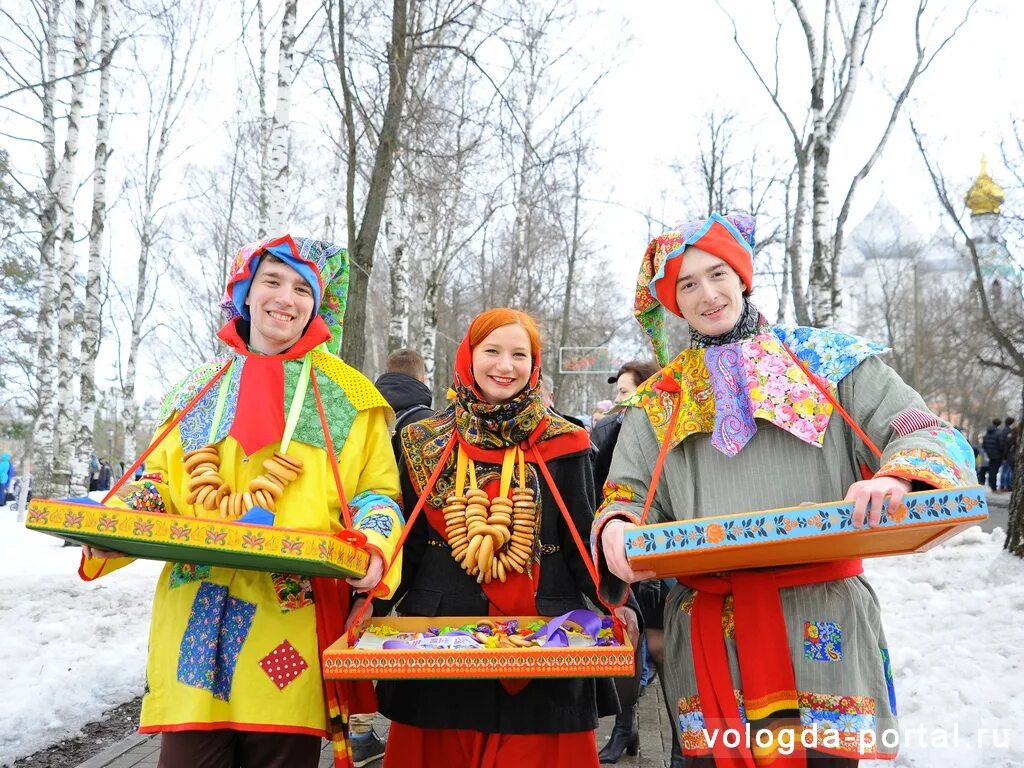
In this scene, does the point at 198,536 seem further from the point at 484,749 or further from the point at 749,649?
the point at 749,649

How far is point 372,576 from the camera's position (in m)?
2.21

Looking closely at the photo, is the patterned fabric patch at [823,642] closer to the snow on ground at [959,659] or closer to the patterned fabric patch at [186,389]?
the snow on ground at [959,659]

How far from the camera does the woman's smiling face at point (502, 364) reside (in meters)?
2.61

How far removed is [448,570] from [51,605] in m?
5.11

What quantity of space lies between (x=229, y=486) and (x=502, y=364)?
0.94 meters

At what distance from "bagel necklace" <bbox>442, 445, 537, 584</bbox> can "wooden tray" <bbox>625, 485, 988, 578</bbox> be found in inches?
Answer: 25.0

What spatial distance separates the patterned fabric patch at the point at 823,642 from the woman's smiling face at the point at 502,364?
3.82ft

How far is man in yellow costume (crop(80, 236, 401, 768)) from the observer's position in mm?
2217

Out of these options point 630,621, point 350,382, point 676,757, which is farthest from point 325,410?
point 676,757

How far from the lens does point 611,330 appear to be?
30125 mm

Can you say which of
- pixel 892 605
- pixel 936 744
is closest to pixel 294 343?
pixel 936 744

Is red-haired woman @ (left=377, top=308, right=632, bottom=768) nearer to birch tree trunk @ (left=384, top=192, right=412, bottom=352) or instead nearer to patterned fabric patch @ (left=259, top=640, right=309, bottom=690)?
patterned fabric patch @ (left=259, top=640, right=309, bottom=690)

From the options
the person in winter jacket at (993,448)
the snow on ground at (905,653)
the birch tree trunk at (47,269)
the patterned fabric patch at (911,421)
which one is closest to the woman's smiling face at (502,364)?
the patterned fabric patch at (911,421)

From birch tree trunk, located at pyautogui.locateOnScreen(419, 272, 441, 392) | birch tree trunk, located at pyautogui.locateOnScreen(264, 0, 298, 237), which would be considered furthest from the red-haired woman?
birch tree trunk, located at pyautogui.locateOnScreen(419, 272, 441, 392)
